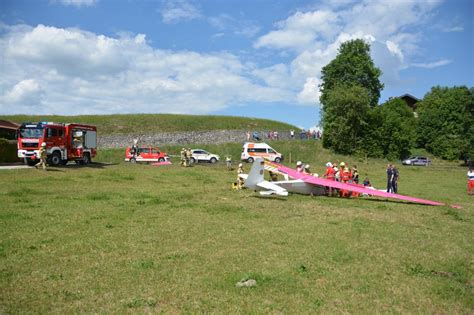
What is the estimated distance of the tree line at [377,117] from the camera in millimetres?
53562

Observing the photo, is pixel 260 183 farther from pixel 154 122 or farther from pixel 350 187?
pixel 154 122

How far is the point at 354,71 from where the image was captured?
197 feet

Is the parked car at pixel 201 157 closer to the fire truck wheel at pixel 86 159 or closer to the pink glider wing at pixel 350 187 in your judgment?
the fire truck wheel at pixel 86 159

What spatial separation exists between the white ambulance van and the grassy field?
2785 cm

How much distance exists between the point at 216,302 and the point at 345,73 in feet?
192

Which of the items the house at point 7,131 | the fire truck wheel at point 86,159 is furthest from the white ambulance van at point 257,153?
the house at point 7,131

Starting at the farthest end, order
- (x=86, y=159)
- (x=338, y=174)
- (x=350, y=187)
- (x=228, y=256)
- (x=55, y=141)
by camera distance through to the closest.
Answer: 1. (x=86, y=159)
2. (x=55, y=141)
3. (x=338, y=174)
4. (x=350, y=187)
5. (x=228, y=256)

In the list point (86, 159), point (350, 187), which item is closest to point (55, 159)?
point (86, 159)

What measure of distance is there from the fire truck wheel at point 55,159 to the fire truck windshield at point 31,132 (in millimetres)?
1750

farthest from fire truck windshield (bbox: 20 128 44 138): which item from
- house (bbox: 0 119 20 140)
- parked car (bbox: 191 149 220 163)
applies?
house (bbox: 0 119 20 140)

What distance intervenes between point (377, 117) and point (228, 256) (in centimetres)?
5263

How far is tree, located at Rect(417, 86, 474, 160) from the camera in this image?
5919 centimetres

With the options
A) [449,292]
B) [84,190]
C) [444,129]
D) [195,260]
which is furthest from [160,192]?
[444,129]

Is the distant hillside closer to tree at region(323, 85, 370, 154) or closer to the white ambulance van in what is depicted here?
tree at region(323, 85, 370, 154)
